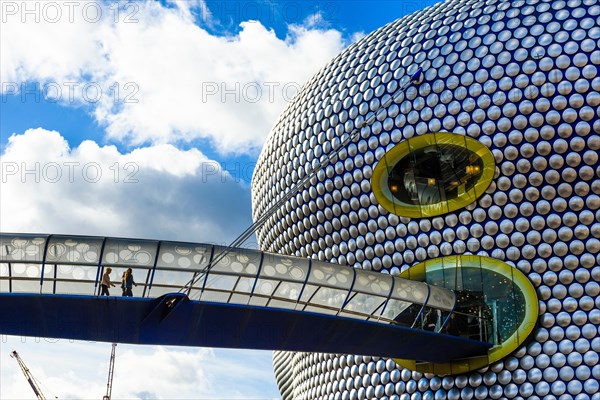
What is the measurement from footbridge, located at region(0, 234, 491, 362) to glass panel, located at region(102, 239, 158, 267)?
0.05ft

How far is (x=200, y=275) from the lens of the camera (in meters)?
13.0

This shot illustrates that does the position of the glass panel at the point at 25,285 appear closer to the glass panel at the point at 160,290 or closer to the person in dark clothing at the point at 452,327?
the glass panel at the point at 160,290

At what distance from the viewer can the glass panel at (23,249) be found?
40.5 ft

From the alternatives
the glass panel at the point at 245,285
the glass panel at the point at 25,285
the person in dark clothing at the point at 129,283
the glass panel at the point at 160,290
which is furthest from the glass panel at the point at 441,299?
the glass panel at the point at 25,285

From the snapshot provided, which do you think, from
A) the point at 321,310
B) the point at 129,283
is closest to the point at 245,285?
the point at 321,310

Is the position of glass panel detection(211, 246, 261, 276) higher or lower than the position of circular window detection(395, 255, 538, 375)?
higher

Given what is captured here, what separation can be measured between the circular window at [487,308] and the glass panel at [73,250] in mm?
6835

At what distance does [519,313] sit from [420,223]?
2.83 metres

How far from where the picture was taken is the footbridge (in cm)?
1234

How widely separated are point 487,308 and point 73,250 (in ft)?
26.8

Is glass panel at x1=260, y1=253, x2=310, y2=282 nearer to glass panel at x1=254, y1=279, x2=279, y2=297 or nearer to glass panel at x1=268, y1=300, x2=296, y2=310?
glass panel at x1=254, y1=279, x2=279, y2=297

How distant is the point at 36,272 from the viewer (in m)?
12.3

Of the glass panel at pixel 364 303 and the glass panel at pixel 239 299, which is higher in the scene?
the glass panel at pixel 239 299

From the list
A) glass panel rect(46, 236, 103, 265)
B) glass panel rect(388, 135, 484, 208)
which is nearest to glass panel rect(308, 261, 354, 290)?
glass panel rect(46, 236, 103, 265)
